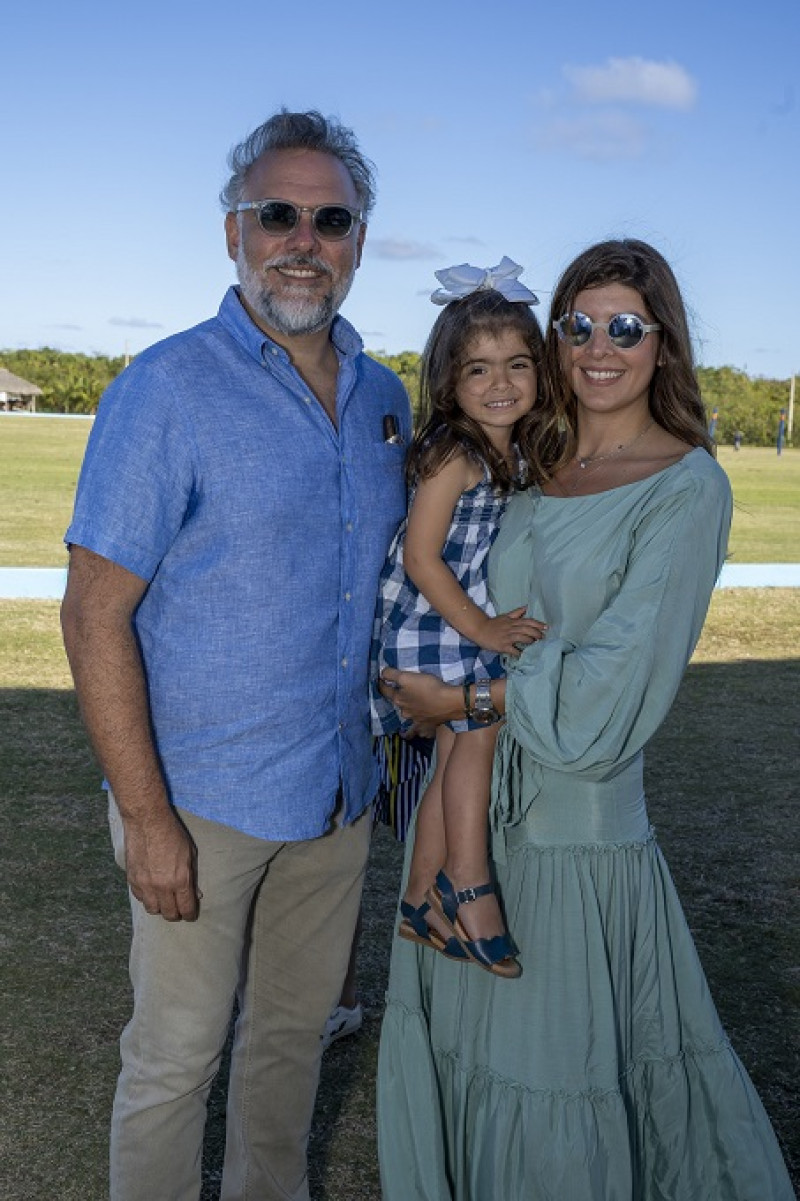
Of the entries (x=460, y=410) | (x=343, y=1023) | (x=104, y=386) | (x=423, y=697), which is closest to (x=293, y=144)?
(x=460, y=410)

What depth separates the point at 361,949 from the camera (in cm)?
448

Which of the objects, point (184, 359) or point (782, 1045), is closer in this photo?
point (184, 359)

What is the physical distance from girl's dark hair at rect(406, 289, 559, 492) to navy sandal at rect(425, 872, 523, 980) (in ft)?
2.60

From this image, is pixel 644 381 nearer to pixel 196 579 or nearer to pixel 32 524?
pixel 196 579

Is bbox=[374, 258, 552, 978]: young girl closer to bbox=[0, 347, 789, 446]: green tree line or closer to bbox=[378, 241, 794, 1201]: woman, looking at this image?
bbox=[378, 241, 794, 1201]: woman

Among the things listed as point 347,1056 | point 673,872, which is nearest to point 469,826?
point 347,1056

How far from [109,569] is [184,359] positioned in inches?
16.0

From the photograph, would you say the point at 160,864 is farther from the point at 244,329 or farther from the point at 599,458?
the point at 599,458

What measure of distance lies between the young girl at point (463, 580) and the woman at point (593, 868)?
0.05m

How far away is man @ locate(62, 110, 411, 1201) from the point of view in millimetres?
2400

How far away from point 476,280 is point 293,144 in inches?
21.5

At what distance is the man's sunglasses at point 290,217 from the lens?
2.63 metres

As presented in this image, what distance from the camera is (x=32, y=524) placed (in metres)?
16.8

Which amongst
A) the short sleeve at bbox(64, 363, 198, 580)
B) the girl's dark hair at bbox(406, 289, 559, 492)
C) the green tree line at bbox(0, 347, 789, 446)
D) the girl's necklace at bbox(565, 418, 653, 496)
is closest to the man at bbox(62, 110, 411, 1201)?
the short sleeve at bbox(64, 363, 198, 580)
